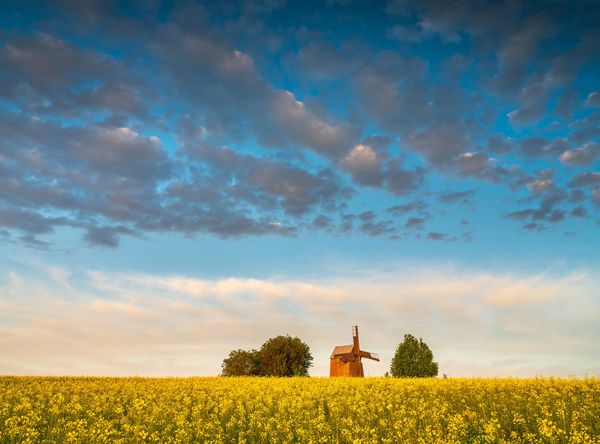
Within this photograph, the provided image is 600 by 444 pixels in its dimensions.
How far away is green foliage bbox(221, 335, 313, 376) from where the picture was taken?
6731cm

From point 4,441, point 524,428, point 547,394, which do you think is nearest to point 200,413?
point 4,441

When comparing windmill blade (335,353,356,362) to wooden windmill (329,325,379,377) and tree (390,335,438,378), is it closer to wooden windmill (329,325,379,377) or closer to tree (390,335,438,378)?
wooden windmill (329,325,379,377)

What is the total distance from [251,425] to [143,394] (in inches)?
494

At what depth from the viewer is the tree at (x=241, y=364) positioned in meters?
68.8

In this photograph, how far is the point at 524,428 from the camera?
17.5 m

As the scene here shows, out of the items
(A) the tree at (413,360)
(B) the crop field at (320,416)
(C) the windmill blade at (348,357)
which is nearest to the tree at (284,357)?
(C) the windmill blade at (348,357)

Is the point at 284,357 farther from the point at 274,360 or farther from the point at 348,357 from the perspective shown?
the point at 348,357

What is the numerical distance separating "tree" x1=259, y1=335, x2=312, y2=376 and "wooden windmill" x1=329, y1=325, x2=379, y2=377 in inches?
149

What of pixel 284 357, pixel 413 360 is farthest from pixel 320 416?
pixel 284 357

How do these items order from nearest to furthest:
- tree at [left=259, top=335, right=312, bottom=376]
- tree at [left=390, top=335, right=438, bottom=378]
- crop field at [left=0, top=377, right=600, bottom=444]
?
crop field at [left=0, top=377, right=600, bottom=444], tree at [left=390, top=335, right=438, bottom=378], tree at [left=259, top=335, right=312, bottom=376]

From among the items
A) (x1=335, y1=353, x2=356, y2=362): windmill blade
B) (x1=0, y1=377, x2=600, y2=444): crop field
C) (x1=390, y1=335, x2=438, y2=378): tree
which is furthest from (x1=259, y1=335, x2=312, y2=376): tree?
(x1=0, y1=377, x2=600, y2=444): crop field

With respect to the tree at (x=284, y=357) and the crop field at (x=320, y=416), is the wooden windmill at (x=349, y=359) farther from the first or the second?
the crop field at (x=320, y=416)

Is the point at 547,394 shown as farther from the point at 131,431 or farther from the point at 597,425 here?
the point at 131,431

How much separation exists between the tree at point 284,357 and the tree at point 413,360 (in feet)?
50.4
